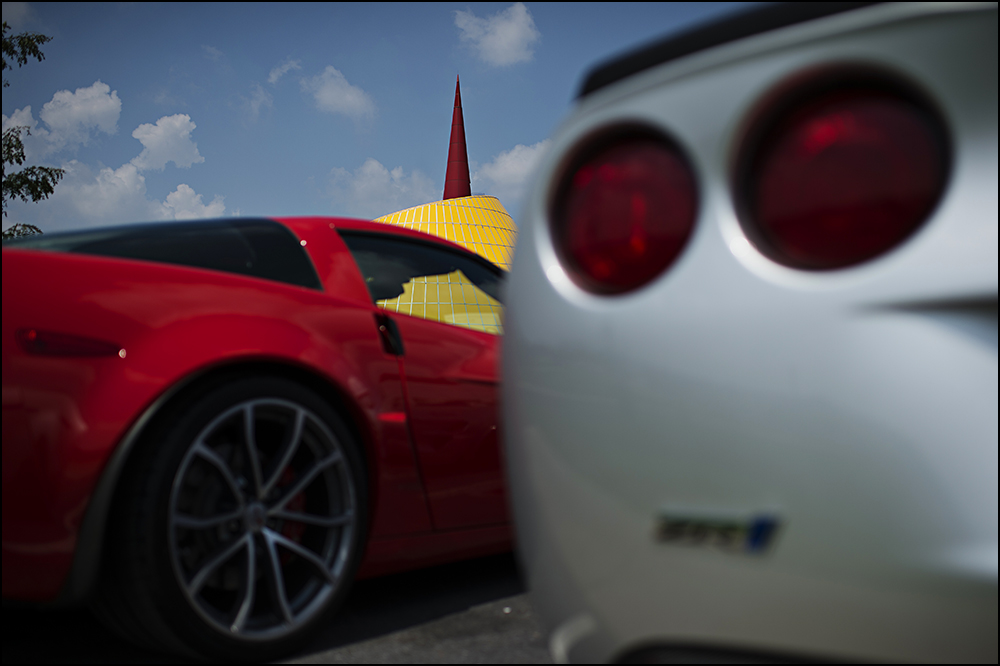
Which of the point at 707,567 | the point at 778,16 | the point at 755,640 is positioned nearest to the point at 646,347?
the point at 707,567

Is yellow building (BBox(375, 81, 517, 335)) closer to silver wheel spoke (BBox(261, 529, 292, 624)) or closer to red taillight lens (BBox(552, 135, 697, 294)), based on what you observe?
silver wheel spoke (BBox(261, 529, 292, 624))

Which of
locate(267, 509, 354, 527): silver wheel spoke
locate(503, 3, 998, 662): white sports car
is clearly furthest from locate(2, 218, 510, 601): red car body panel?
locate(503, 3, 998, 662): white sports car

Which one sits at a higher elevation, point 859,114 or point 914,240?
point 859,114

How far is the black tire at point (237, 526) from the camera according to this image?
1938mm

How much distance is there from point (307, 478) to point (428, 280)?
4.18ft

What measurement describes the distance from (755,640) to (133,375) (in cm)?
149

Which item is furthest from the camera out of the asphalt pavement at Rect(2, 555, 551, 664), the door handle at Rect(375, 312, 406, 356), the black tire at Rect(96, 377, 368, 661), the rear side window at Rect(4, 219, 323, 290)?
the door handle at Rect(375, 312, 406, 356)

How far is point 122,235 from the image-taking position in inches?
97.2

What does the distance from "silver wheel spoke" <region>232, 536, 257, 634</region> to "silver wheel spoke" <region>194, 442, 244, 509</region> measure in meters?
A: 0.12

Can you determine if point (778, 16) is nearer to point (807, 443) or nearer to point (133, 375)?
point (807, 443)

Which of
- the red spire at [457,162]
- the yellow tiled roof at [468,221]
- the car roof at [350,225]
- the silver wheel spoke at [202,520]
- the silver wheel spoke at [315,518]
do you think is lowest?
the silver wheel spoke at [315,518]

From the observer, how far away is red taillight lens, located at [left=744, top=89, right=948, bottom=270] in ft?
3.28

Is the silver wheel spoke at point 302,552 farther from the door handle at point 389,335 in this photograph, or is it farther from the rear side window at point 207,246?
the rear side window at point 207,246

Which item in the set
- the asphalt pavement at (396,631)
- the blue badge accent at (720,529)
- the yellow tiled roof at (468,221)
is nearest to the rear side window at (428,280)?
the asphalt pavement at (396,631)
